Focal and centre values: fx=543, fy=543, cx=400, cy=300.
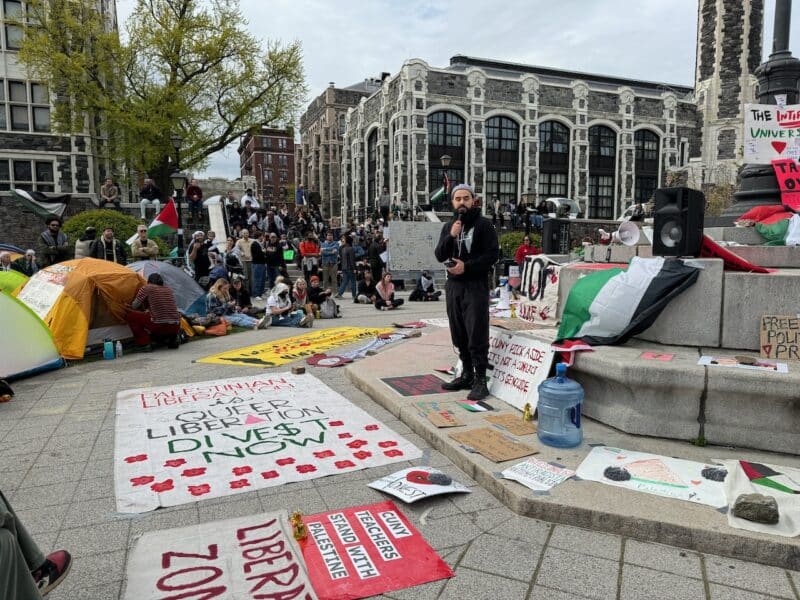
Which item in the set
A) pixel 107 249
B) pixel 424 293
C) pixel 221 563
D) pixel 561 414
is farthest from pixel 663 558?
pixel 424 293

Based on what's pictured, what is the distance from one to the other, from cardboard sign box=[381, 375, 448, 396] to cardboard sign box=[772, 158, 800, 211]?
546cm

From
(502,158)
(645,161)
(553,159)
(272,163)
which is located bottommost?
(502,158)

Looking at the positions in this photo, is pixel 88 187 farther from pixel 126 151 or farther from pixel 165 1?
pixel 165 1

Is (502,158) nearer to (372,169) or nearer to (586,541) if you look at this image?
(372,169)

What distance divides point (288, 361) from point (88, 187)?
24.2 meters

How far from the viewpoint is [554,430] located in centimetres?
418

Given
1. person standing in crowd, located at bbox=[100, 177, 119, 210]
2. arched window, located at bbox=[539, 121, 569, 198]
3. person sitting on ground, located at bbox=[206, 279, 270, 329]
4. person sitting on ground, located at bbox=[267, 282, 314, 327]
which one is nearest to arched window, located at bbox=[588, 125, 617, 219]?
arched window, located at bbox=[539, 121, 569, 198]

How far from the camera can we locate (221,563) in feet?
9.33

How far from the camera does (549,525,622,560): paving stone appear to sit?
2.92 meters

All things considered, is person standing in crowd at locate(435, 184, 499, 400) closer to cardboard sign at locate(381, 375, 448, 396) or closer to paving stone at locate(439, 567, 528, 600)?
cardboard sign at locate(381, 375, 448, 396)

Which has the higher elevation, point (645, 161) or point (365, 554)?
point (645, 161)

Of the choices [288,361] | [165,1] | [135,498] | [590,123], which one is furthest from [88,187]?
[590,123]

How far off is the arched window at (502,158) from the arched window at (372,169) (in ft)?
32.5

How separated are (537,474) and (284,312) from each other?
911 cm
